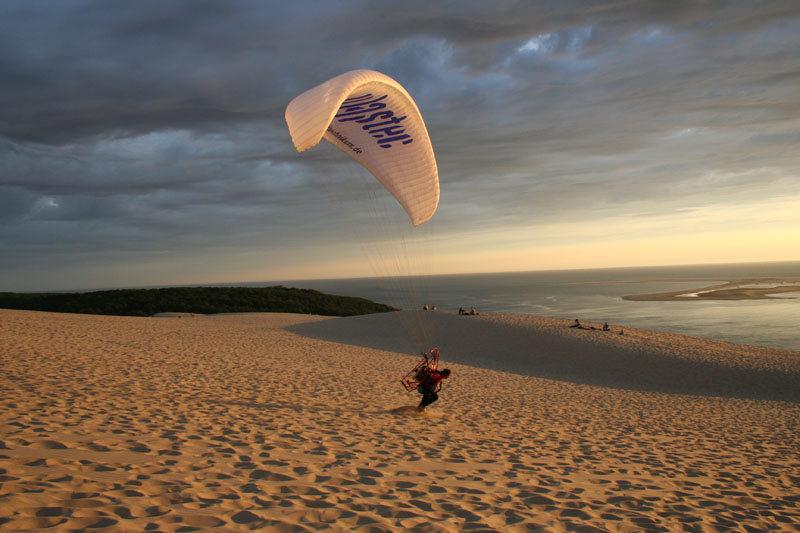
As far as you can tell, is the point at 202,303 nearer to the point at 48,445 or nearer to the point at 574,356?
the point at 574,356

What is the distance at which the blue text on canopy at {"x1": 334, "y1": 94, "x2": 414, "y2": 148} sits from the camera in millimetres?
9758

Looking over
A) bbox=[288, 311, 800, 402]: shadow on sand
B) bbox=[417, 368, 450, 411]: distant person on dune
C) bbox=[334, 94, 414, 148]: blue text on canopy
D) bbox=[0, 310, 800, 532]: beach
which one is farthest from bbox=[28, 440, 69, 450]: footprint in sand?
bbox=[288, 311, 800, 402]: shadow on sand

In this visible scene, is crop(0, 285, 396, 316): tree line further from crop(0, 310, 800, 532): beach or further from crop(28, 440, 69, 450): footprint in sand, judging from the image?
crop(28, 440, 69, 450): footprint in sand

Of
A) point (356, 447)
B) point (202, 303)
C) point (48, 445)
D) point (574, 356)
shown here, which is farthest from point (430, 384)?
point (202, 303)

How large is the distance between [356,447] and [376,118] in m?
6.81

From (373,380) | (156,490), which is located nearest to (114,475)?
(156,490)

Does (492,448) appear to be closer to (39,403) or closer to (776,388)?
(39,403)

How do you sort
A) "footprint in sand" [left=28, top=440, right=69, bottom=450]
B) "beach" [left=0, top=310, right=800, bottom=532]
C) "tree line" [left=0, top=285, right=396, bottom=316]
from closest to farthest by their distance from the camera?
"beach" [left=0, top=310, right=800, bottom=532]
"footprint in sand" [left=28, top=440, right=69, bottom=450]
"tree line" [left=0, top=285, right=396, bottom=316]

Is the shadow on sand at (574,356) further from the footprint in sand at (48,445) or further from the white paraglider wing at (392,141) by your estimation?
the footprint in sand at (48,445)

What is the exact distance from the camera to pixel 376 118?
9859 millimetres

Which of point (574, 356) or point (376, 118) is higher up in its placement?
point (376, 118)

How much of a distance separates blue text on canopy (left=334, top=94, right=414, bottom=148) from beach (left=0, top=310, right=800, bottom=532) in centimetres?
→ 604

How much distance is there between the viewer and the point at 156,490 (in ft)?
15.3

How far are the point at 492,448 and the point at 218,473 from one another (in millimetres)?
4433
